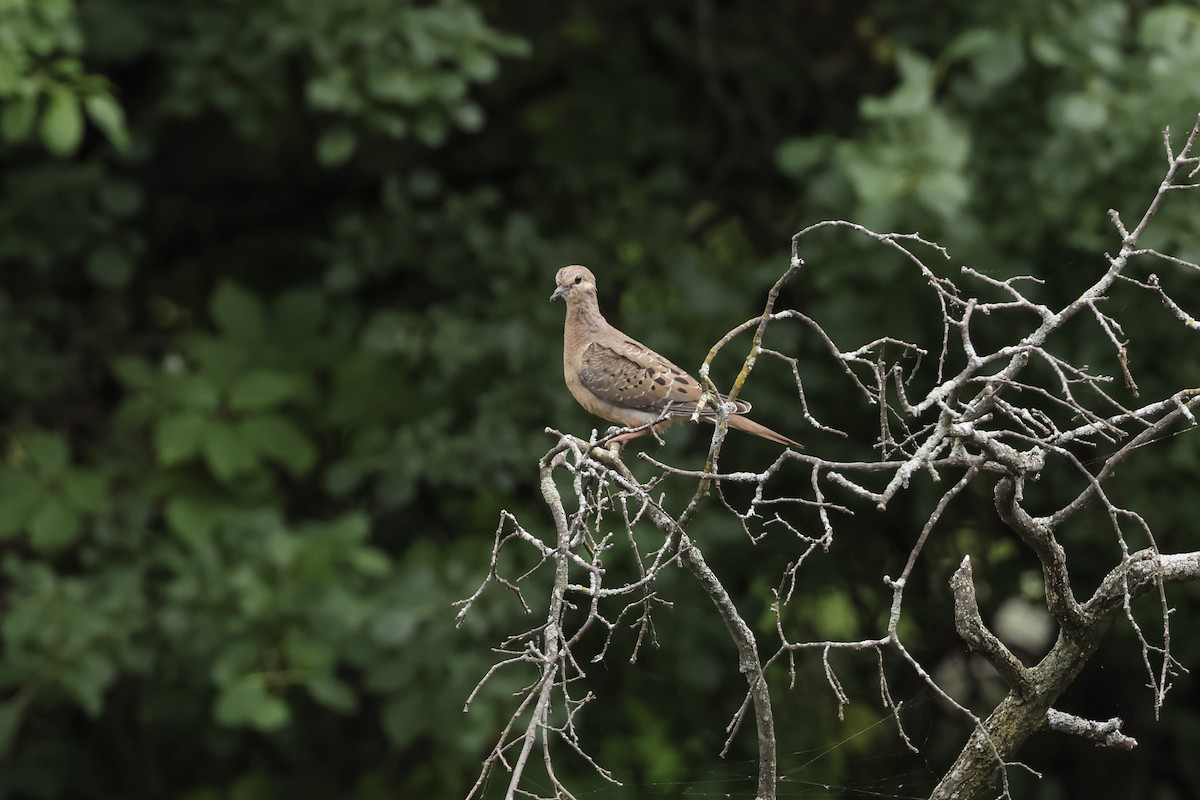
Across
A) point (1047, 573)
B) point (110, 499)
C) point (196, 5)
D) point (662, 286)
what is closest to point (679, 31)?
point (662, 286)

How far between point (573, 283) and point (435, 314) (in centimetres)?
245

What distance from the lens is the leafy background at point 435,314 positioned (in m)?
4.04

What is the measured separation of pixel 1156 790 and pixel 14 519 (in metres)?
4.09

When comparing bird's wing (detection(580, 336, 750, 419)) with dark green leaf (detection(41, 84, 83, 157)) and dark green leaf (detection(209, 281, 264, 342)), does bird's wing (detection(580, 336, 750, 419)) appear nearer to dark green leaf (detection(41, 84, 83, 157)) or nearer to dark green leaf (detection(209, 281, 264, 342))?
dark green leaf (detection(41, 84, 83, 157))

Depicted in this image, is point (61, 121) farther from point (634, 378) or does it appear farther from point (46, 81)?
point (634, 378)

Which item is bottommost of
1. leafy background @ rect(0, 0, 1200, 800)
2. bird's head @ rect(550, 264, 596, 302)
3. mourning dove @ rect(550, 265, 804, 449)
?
mourning dove @ rect(550, 265, 804, 449)

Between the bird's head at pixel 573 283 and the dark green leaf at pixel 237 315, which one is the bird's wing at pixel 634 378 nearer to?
the bird's head at pixel 573 283

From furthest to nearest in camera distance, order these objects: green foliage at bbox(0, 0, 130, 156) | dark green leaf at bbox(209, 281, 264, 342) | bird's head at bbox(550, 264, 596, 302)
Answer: dark green leaf at bbox(209, 281, 264, 342) < green foliage at bbox(0, 0, 130, 156) < bird's head at bbox(550, 264, 596, 302)

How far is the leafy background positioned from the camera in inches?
159

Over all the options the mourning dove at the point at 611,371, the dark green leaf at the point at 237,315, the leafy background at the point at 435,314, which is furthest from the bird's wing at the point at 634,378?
the dark green leaf at the point at 237,315

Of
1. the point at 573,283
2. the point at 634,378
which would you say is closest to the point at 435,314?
the point at 634,378

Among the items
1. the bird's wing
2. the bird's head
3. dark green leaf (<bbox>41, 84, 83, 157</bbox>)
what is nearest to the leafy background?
dark green leaf (<bbox>41, 84, 83, 157</bbox>)

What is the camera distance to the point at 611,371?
2115 millimetres

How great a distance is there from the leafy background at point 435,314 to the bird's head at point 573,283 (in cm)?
182
